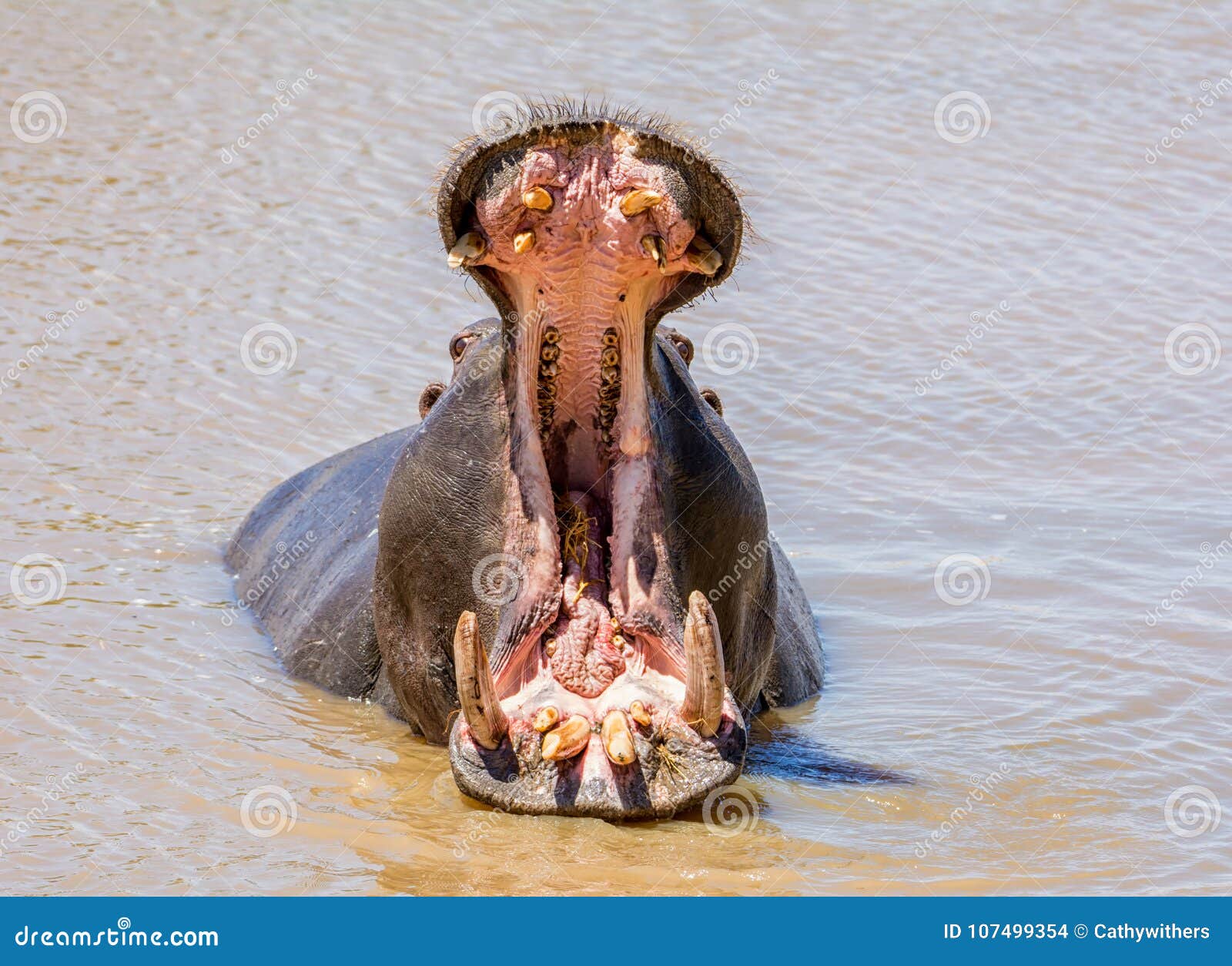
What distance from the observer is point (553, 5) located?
1551 centimetres

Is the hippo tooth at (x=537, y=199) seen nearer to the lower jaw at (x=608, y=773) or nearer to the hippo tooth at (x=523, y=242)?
the hippo tooth at (x=523, y=242)

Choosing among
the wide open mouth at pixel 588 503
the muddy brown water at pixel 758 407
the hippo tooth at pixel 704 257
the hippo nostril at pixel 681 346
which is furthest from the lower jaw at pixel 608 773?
the hippo nostril at pixel 681 346

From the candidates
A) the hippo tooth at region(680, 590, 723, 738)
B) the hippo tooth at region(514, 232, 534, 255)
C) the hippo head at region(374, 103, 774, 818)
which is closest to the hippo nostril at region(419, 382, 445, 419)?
the hippo head at region(374, 103, 774, 818)

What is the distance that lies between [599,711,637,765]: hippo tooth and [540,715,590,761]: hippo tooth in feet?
0.17

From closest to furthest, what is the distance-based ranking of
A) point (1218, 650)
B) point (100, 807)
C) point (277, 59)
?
point (100, 807) < point (1218, 650) < point (277, 59)

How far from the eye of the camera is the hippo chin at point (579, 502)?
456 cm

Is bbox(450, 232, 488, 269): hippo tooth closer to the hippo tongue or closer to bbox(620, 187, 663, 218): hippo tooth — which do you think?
bbox(620, 187, 663, 218): hippo tooth

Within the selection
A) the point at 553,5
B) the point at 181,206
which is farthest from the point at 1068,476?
the point at 553,5

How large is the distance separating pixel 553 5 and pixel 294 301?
5.32 m

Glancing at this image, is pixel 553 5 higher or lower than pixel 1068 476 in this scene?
higher

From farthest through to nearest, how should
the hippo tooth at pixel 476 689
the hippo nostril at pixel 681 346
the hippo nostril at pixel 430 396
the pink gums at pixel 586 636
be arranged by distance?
the hippo nostril at pixel 430 396
the hippo nostril at pixel 681 346
the pink gums at pixel 586 636
the hippo tooth at pixel 476 689

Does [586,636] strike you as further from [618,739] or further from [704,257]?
[704,257]

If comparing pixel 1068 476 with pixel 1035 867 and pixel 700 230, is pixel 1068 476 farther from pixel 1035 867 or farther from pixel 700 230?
pixel 700 230

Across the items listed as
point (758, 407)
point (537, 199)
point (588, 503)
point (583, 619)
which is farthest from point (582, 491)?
point (758, 407)
